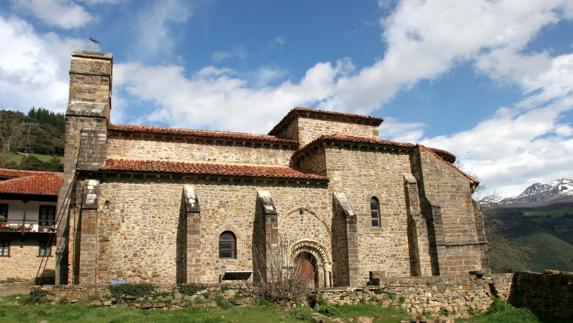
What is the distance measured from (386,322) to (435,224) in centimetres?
803

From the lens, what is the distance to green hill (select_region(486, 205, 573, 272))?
37.6 metres

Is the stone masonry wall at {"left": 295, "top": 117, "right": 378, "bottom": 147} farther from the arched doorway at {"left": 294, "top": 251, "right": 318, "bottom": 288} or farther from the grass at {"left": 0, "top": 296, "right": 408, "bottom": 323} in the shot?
the grass at {"left": 0, "top": 296, "right": 408, "bottom": 323}

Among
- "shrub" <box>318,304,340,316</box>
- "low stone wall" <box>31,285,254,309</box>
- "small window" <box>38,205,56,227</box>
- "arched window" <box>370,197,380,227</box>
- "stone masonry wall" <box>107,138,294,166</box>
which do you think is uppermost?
"stone masonry wall" <box>107,138,294,166</box>

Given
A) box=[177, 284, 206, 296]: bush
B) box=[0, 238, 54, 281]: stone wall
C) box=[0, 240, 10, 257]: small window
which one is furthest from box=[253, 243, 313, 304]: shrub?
box=[0, 240, 10, 257]: small window

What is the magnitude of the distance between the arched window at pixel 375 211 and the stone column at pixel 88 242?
12440mm

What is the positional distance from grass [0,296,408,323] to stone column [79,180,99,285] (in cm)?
253

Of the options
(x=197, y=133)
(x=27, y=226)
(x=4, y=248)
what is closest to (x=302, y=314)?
(x=197, y=133)

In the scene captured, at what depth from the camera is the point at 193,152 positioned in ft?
73.8

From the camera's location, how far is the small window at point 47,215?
26.3 metres

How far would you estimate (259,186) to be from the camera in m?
20.6

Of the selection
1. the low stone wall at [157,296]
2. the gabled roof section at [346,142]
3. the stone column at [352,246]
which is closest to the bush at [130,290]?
the low stone wall at [157,296]

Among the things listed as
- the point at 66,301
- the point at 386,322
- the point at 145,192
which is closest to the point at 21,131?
the point at 145,192

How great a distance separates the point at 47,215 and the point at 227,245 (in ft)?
45.0

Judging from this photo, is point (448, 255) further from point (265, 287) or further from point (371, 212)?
point (265, 287)
